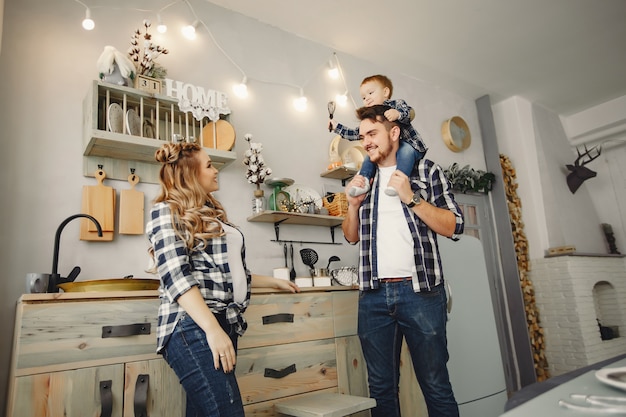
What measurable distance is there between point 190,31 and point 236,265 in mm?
1967

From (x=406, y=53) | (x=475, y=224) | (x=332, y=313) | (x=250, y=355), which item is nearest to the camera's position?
(x=250, y=355)

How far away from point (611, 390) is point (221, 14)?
3.22m

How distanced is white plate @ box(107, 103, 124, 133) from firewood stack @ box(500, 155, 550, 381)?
12.9 feet

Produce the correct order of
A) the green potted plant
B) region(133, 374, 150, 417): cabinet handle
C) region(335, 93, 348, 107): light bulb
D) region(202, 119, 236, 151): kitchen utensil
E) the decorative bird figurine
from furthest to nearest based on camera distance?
the green potted plant
region(335, 93, 348, 107): light bulb
region(202, 119, 236, 151): kitchen utensil
the decorative bird figurine
region(133, 374, 150, 417): cabinet handle

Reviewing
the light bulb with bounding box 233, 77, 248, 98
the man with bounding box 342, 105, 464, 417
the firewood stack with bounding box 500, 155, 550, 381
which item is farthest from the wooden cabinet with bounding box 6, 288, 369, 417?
the firewood stack with bounding box 500, 155, 550, 381

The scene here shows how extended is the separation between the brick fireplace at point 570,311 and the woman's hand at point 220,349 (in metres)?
4.06

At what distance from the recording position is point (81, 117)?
2.42m

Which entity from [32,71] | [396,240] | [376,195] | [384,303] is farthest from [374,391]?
[32,71]

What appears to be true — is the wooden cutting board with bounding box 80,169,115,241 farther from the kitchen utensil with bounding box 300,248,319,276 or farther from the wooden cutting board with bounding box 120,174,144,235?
the kitchen utensil with bounding box 300,248,319,276

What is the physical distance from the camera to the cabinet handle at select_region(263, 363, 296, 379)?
6.77 ft

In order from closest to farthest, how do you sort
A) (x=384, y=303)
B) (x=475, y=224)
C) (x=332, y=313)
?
(x=384, y=303)
(x=332, y=313)
(x=475, y=224)

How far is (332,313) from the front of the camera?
2406mm

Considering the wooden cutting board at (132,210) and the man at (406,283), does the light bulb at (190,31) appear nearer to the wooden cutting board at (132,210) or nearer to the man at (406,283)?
the wooden cutting board at (132,210)

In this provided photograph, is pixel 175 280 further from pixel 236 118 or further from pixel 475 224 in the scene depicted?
pixel 475 224
